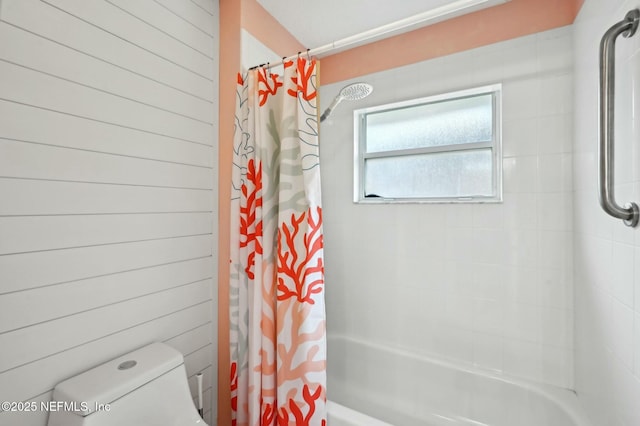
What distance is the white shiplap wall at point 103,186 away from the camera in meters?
0.82

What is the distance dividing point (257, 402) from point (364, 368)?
Result: 885 millimetres

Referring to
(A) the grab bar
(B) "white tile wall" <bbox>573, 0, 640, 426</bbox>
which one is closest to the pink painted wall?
(B) "white tile wall" <bbox>573, 0, 640, 426</bbox>

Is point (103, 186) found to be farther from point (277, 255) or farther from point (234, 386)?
point (234, 386)

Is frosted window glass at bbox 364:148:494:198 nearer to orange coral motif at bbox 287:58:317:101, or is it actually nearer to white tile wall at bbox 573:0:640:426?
white tile wall at bbox 573:0:640:426

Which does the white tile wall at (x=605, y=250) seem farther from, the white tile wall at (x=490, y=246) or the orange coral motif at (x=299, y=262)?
the orange coral motif at (x=299, y=262)

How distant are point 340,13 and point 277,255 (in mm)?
1436

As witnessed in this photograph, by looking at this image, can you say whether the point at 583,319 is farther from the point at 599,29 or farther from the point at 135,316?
the point at 135,316

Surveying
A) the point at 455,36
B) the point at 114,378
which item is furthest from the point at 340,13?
the point at 114,378

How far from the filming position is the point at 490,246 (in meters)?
1.53

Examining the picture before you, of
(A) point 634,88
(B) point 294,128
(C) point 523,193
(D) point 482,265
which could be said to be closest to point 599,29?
(A) point 634,88

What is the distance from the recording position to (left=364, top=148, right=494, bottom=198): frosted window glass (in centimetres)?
162

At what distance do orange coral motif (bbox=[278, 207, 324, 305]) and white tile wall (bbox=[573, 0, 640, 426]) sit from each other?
1004mm

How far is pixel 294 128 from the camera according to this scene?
1.19m

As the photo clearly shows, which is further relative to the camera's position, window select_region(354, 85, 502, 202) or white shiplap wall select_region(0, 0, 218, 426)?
window select_region(354, 85, 502, 202)
